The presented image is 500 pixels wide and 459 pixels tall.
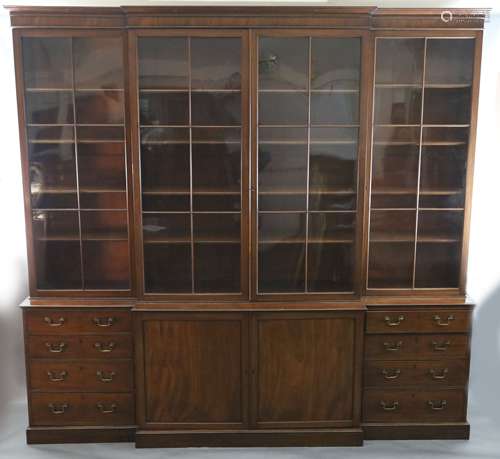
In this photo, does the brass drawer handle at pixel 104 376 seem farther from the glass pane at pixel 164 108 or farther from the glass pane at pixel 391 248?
the glass pane at pixel 391 248

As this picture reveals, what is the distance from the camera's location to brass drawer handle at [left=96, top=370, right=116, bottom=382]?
2844 millimetres

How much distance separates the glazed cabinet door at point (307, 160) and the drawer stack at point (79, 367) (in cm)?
80

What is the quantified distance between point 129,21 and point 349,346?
1877mm

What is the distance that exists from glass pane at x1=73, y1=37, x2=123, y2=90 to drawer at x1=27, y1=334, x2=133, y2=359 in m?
1.25

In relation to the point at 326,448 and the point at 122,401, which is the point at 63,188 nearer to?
the point at 122,401

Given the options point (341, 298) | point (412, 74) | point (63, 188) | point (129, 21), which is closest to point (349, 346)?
point (341, 298)

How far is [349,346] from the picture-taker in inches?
110

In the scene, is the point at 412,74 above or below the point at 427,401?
above

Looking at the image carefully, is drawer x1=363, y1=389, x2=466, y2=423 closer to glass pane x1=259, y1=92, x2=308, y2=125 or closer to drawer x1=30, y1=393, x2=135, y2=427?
drawer x1=30, y1=393, x2=135, y2=427

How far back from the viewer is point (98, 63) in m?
2.66

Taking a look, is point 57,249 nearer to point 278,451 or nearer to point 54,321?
point 54,321

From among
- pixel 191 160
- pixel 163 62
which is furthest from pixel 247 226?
pixel 163 62

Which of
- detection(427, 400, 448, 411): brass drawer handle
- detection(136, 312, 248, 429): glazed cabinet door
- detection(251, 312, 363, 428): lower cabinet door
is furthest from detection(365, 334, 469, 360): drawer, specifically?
detection(136, 312, 248, 429): glazed cabinet door

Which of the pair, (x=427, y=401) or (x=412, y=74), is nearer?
(x=412, y=74)
